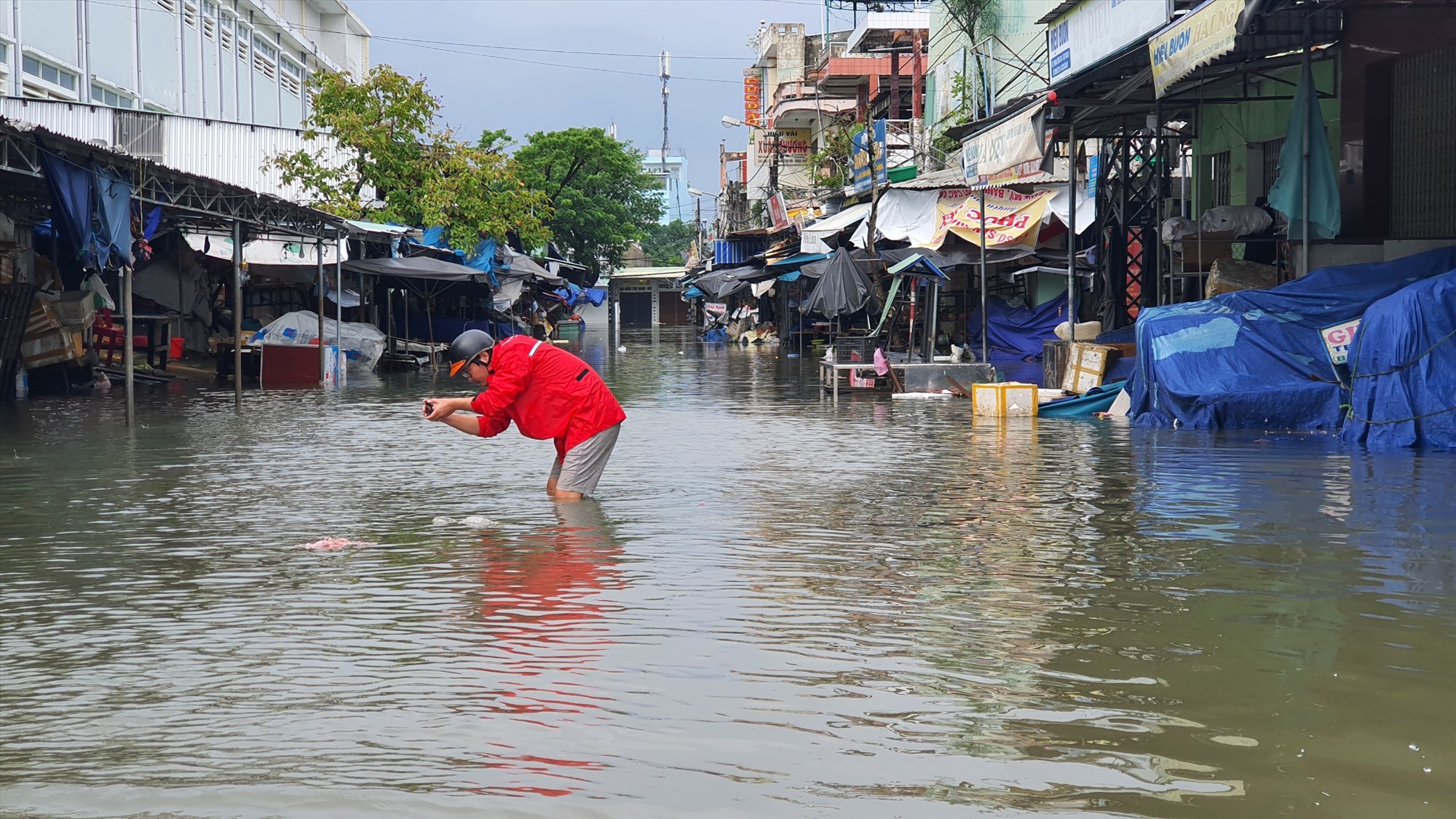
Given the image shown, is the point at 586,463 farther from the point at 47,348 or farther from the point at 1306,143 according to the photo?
the point at 47,348

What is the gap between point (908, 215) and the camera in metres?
27.8

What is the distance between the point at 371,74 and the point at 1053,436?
26.7 metres

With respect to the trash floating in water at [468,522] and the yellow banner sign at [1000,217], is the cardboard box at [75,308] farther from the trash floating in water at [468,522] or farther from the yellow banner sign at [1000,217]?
the yellow banner sign at [1000,217]

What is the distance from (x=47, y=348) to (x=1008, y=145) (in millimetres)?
14309

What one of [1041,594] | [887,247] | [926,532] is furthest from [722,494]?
[887,247]

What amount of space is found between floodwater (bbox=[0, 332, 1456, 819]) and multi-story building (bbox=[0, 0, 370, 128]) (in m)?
20.4

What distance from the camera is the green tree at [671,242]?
410 ft

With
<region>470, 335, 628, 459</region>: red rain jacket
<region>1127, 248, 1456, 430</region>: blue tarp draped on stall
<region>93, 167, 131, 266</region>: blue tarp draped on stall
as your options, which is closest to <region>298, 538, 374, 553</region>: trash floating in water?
<region>470, 335, 628, 459</region>: red rain jacket

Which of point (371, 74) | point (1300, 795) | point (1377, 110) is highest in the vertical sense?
point (371, 74)

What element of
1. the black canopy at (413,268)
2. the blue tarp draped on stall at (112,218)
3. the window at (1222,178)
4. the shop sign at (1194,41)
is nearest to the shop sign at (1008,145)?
the shop sign at (1194,41)

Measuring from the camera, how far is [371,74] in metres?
36.7

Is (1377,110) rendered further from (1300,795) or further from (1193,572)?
(1300,795)

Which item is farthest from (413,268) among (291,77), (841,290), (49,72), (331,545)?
(291,77)

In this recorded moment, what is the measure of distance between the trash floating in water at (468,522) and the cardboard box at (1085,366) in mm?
10909
